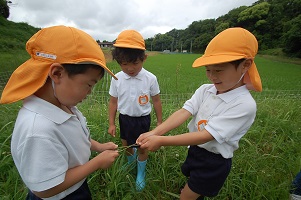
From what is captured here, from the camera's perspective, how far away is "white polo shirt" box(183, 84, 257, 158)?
1303mm

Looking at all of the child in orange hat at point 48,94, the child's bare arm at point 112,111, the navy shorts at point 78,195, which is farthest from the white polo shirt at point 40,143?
the child's bare arm at point 112,111

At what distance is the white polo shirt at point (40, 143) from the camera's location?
35.0 inches

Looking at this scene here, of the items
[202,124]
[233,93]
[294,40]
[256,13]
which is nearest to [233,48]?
[233,93]

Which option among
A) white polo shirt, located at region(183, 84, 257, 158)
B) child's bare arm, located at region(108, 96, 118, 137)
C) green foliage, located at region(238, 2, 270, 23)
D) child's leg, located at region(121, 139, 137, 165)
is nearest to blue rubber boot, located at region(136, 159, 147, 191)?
child's leg, located at region(121, 139, 137, 165)

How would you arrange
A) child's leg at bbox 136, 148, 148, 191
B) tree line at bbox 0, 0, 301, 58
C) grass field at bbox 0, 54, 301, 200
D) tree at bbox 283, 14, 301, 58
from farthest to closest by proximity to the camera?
1. tree line at bbox 0, 0, 301, 58
2. tree at bbox 283, 14, 301, 58
3. child's leg at bbox 136, 148, 148, 191
4. grass field at bbox 0, 54, 301, 200

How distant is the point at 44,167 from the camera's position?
924 millimetres

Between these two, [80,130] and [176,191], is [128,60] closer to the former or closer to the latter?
[80,130]

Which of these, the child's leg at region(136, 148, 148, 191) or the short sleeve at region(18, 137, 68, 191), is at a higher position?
the short sleeve at region(18, 137, 68, 191)

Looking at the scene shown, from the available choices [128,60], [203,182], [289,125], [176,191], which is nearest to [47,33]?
[128,60]

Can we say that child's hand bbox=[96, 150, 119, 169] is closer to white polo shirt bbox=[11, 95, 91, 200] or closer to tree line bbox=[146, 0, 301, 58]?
white polo shirt bbox=[11, 95, 91, 200]

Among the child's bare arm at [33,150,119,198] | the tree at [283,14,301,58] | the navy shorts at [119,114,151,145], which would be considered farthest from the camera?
the tree at [283,14,301,58]

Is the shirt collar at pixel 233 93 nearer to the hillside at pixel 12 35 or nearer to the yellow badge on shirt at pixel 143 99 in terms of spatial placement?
the yellow badge on shirt at pixel 143 99

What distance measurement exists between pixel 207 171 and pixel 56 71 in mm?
1232

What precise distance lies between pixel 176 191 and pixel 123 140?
816 millimetres
